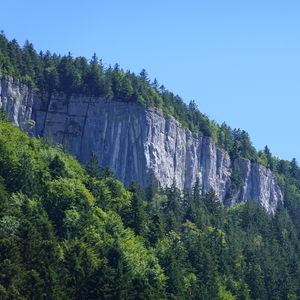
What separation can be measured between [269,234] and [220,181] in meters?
25.0

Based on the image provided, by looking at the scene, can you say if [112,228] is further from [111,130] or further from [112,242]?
[111,130]

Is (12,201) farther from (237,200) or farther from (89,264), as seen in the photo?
(237,200)

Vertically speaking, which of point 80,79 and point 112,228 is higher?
point 80,79

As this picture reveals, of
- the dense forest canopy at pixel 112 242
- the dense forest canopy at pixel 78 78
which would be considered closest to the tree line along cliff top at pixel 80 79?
the dense forest canopy at pixel 78 78

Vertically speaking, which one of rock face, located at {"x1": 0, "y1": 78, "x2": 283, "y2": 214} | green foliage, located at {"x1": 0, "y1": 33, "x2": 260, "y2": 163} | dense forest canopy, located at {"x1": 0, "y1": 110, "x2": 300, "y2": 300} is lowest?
dense forest canopy, located at {"x1": 0, "y1": 110, "x2": 300, "y2": 300}

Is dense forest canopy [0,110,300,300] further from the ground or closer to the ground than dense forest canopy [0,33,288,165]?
closer to the ground

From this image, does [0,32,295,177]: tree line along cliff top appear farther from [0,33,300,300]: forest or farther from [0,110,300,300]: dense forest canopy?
[0,110,300,300]: dense forest canopy

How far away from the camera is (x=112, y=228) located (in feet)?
302

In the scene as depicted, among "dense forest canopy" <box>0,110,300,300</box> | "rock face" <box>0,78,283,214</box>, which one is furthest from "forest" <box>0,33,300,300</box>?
"rock face" <box>0,78,283,214</box>

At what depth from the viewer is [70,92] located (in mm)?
141125

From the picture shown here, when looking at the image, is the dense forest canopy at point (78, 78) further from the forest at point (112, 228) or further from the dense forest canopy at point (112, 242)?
the dense forest canopy at point (112, 242)

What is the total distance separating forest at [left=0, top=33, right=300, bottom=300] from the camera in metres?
74.1

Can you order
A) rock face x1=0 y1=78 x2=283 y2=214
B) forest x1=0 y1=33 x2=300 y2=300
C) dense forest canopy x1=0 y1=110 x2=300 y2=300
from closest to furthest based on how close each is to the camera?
1. dense forest canopy x1=0 y1=110 x2=300 y2=300
2. forest x1=0 y1=33 x2=300 y2=300
3. rock face x1=0 y1=78 x2=283 y2=214

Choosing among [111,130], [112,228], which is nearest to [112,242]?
[112,228]
